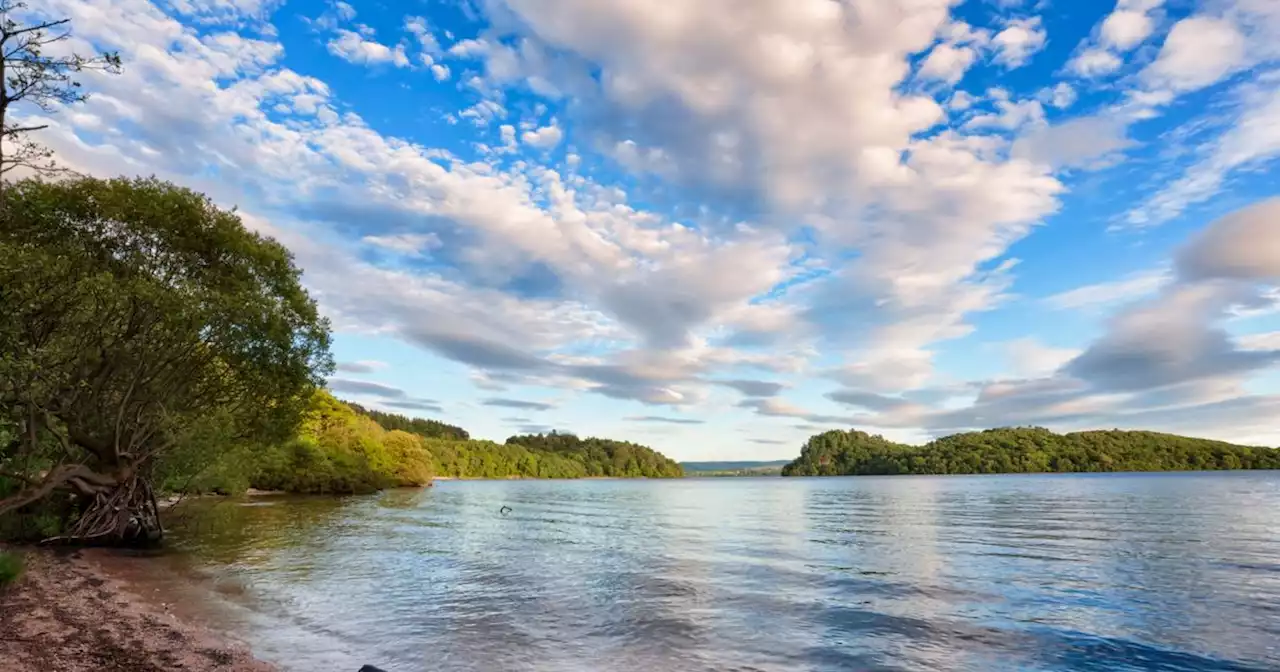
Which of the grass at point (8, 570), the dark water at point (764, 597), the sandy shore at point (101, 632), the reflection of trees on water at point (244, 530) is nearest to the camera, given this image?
the sandy shore at point (101, 632)

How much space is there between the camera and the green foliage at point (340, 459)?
99062 mm

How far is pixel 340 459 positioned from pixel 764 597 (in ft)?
328

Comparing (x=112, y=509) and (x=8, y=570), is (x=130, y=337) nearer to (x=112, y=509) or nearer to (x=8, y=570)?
(x=8, y=570)

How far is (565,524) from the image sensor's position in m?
57.5

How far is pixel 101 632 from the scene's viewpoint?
1490cm

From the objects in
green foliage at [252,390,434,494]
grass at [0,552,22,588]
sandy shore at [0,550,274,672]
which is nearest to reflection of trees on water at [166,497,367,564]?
sandy shore at [0,550,274,672]

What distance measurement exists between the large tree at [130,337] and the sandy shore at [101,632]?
3.09m

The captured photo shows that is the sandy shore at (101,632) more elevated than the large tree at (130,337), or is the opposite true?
the large tree at (130,337)

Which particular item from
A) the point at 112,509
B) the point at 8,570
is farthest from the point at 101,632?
the point at 112,509

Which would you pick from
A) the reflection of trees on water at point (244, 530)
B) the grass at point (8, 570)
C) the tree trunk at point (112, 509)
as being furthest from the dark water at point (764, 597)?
the grass at point (8, 570)

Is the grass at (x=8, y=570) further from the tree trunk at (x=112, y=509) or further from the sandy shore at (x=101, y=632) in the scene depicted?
the tree trunk at (x=112, y=509)

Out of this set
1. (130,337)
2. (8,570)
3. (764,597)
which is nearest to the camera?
(8,570)

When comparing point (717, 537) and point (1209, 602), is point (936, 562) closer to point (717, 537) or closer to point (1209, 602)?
point (1209, 602)

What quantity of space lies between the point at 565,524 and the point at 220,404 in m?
30.3
